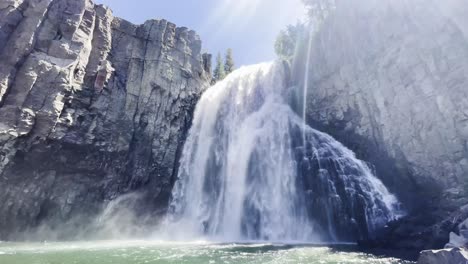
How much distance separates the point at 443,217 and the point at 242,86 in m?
24.6

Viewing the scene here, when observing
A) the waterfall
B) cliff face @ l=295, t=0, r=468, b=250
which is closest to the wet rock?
cliff face @ l=295, t=0, r=468, b=250

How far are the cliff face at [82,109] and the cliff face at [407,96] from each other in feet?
57.7

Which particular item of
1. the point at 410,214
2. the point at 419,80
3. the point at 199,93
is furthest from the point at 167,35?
the point at 410,214

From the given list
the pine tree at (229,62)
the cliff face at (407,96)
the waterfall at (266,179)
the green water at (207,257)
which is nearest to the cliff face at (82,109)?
the waterfall at (266,179)

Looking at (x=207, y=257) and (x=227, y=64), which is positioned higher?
(x=227, y=64)

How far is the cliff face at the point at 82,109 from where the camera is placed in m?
26.0

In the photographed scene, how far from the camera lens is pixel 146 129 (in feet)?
110

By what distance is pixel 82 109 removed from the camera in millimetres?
30125

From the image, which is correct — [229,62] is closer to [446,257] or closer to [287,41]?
[287,41]

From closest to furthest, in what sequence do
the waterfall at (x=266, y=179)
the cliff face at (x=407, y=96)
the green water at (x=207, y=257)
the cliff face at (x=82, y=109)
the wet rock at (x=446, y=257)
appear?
the wet rock at (x=446, y=257), the green water at (x=207, y=257), the cliff face at (x=407, y=96), the waterfall at (x=266, y=179), the cliff face at (x=82, y=109)

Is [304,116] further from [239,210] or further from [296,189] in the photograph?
[239,210]

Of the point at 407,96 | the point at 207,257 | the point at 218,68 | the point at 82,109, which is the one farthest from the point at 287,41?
the point at 207,257

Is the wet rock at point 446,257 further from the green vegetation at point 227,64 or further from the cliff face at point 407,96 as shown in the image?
the green vegetation at point 227,64

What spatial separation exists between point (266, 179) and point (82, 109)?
18.6 metres
